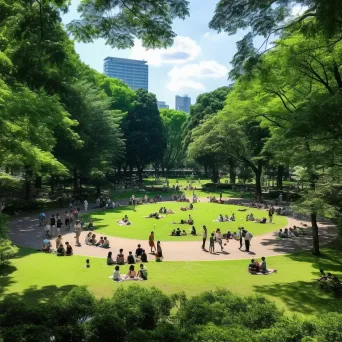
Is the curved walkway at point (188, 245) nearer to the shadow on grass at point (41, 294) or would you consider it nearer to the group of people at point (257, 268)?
the group of people at point (257, 268)

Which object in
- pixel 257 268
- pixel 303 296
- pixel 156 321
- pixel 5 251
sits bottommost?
pixel 303 296

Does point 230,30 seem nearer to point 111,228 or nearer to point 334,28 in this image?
point 334,28

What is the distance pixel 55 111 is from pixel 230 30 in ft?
32.7

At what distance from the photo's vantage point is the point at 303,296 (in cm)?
1391

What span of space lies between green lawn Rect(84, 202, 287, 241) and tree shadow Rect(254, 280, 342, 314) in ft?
32.9

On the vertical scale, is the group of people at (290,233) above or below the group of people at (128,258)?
above

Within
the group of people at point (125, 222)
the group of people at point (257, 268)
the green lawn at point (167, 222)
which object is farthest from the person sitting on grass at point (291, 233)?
the group of people at point (125, 222)

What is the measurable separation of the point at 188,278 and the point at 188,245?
684cm

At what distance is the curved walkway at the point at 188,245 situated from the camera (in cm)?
2019

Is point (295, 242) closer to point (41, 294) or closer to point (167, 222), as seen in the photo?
point (167, 222)

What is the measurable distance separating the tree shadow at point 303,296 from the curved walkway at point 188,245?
4.91m

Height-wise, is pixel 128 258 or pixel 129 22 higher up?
pixel 129 22

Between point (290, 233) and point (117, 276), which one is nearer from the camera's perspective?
point (117, 276)

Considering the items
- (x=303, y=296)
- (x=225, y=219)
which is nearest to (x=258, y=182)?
(x=225, y=219)
